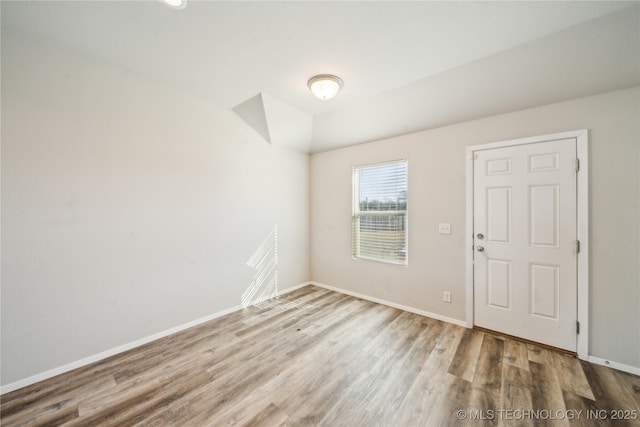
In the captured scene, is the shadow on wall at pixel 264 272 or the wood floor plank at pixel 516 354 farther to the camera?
the shadow on wall at pixel 264 272

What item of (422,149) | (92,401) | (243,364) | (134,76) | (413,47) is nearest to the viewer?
(92,401)

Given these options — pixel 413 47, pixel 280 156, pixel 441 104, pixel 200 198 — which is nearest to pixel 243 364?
pixel 200 198

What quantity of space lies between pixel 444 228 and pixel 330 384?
2.20 metres

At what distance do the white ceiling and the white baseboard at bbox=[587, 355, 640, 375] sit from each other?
7.94ft

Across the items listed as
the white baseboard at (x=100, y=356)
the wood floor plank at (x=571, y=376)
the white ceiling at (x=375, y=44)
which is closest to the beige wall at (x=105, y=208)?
the white baseboard at (x=100, y=356)

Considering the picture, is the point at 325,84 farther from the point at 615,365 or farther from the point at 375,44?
the point at 615,365

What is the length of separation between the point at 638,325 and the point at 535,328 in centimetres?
70

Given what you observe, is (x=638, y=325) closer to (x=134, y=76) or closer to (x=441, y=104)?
(x=441, y=104)

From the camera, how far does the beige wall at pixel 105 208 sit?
6.30 feet

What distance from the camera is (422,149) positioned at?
3.23 meters

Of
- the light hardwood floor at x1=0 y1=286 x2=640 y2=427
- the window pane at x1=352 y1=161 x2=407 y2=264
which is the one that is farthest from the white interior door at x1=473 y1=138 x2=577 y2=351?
the window pane at x1=352 y1=161 x2=407 y2=264

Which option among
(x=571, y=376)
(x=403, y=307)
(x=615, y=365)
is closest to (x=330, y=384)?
(x=403, y=307)

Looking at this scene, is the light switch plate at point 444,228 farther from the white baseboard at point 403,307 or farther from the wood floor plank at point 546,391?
the wood floor plank at point 546,391

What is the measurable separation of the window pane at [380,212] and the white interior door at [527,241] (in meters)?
0.92
